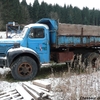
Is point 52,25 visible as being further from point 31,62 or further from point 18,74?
point 18,74

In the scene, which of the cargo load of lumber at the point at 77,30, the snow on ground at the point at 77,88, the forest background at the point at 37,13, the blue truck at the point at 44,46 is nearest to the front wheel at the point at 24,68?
the blue truck at the point at 44,46

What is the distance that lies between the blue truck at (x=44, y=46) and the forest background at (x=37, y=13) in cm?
3675

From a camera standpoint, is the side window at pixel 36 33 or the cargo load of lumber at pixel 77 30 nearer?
the side window at pixel 36 33

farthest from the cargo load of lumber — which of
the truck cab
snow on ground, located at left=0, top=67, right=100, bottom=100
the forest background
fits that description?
the forest background

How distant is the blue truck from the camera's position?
29.4ft

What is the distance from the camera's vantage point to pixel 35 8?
78.2 m

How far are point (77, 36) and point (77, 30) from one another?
0.91 feet

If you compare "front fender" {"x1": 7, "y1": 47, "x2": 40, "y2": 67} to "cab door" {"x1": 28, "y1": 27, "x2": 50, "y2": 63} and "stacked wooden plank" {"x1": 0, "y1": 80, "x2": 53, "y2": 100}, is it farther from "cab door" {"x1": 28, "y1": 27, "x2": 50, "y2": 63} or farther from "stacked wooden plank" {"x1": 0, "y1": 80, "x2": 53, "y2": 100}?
"stacked wooden plank" {"x1": 0, "y1": 80, "x2": 53, "y2": 100}

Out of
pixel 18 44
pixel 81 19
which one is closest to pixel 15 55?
pixel 18 44

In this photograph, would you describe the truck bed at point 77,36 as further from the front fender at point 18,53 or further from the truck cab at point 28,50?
the front fender at point 18,53

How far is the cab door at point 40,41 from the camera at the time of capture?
9.61m

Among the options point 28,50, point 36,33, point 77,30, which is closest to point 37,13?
point 77,30

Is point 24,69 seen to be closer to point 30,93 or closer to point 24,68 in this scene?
point 24,68

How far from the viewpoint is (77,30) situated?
414 inches
